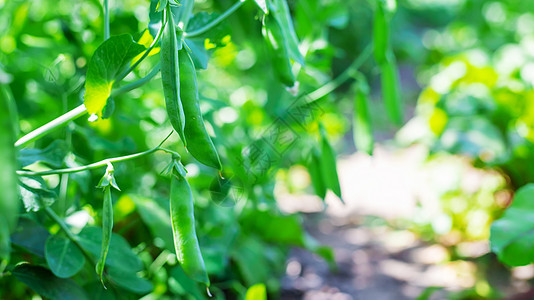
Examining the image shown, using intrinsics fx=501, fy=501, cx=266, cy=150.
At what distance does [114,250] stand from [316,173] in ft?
1.07

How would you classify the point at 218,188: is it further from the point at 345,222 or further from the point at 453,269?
the point at 345,222

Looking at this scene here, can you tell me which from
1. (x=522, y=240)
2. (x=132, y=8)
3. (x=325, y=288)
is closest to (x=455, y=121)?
(x=325, y=288)

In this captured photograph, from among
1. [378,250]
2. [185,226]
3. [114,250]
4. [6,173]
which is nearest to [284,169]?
[378,250]

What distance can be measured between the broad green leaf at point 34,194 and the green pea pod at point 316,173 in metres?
0.38

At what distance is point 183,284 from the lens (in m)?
0.77

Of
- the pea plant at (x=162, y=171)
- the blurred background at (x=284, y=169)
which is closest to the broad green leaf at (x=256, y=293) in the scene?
the pea plant at (x=162, y=171)

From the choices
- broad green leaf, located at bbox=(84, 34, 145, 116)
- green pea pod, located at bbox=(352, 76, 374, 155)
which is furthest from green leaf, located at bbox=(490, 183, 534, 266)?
broad green leaf, located at bbox=(84, 34, 145, 116)

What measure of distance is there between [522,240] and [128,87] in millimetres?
616

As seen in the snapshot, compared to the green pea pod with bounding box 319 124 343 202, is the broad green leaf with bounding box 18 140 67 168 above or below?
above

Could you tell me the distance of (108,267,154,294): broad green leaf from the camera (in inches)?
26.0

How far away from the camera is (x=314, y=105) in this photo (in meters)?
0.92

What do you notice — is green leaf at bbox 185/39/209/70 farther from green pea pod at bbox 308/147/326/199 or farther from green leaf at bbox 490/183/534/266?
green leaf at bbox 490/183/534/266

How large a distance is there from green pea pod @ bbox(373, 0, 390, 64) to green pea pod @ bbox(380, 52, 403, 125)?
0.08 feet

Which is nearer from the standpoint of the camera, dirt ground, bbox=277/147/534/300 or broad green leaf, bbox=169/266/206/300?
broad green leaf, bbox=169/266/206/300
